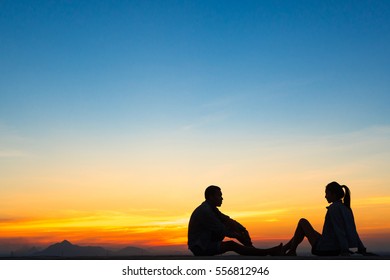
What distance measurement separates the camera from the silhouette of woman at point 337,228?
12.5m

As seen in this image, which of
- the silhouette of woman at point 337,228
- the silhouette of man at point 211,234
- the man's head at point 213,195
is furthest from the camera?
the man's head at point 213,195

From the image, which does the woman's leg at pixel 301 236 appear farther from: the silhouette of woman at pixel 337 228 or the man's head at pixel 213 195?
the man's head at pixel 213 195

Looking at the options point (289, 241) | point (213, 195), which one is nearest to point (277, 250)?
point (289, 241)

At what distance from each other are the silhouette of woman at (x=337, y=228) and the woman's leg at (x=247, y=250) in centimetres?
75

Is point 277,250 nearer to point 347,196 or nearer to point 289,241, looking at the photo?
point 289,241

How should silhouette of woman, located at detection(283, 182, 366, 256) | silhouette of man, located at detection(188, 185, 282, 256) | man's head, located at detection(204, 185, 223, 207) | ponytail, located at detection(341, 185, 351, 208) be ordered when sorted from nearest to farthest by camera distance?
silhouette of woman, located at detection(283, 182, 366, 256), ponytail, located at detection(341, 185, 351, 208), silhouette of man, located at detection(188, 185, 282, 256), man's head, located at detection(204, 185, 223, 207)

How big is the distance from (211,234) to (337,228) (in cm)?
261

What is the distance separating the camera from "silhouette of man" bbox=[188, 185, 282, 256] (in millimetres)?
13367

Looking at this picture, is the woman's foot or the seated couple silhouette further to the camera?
the woman's foot

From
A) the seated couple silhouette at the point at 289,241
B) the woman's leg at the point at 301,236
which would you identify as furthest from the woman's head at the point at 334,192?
the woman's leg at the point at 301,236

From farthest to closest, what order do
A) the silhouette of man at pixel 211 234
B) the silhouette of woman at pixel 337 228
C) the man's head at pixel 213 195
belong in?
the man's head at pixel 213 195, the silhouette of man at pixel 211 234, the silhouette of woman at pixel 337 228

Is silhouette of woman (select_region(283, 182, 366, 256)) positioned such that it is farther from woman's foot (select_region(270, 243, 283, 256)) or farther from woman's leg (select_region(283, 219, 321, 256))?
woman's foot (select_region(270, 243, 283, 256))

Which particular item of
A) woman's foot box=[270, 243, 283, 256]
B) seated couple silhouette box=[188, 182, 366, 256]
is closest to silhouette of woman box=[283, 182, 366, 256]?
seated couple silhouette box=[188, 182, 366, 256]
